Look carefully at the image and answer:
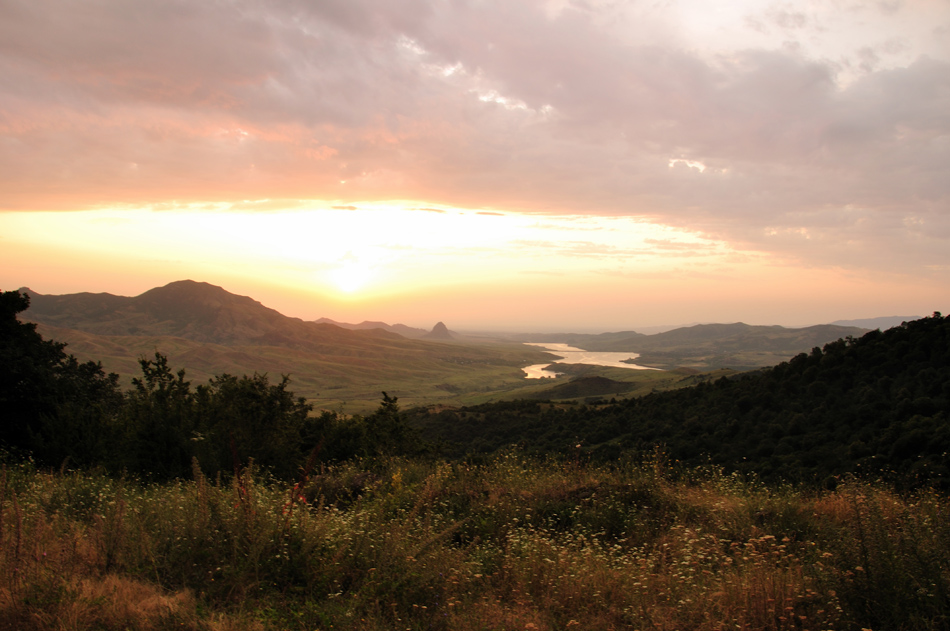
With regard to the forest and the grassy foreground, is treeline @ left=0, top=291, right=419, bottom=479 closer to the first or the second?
the forest

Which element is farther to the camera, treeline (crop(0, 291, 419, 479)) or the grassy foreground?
treeline (crop(0, 291, 419, 479))

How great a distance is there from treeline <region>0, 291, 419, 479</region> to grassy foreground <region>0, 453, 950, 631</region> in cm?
457

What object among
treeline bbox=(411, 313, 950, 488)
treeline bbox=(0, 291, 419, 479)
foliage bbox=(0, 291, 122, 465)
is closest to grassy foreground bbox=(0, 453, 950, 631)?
treeline bbox=(0, 291, 419, 479)

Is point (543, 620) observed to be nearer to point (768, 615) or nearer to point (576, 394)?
point (768, 615)

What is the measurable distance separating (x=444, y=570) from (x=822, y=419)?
22.4 meters

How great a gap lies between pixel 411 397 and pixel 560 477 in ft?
422

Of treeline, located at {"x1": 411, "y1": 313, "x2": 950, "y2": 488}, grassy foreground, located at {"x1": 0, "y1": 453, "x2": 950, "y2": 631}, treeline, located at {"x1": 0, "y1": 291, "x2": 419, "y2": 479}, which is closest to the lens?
grassy foreground, located at {"x1": 0, "y1": 453, "x2": 950, "y2": 631}

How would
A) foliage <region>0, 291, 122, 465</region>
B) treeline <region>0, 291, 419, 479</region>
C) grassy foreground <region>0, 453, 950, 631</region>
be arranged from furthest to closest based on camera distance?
1. foliage <region>0, 291, 122, 465</region>
2. treeline <region>0, 291, 419, 479</region>
3. grassy foreground <region>0, 453, 950, 631</region>

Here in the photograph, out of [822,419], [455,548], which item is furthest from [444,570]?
[822,419]

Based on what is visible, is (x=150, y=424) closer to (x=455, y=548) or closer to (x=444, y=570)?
(x=455, y=548)

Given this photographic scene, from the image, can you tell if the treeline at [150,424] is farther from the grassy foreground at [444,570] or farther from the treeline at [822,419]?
the treeline at [822,419]

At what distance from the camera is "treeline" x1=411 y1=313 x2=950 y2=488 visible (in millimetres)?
14820

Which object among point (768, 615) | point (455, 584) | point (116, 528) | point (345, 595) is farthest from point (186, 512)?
point (768, 615)

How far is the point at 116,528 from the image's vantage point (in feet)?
16.6
